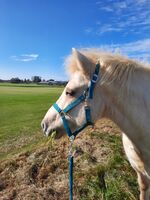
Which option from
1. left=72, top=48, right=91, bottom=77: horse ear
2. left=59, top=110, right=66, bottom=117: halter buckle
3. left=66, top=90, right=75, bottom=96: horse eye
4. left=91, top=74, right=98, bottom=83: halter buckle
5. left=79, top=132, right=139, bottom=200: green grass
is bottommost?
left=79, top=132, right=139, bottom=200: green grass

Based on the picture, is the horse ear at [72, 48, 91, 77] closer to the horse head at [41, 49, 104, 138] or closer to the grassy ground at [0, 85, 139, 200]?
the horse head at [41, 49, 104, 138]

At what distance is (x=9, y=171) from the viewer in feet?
15.6

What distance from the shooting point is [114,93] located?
259 centimetres

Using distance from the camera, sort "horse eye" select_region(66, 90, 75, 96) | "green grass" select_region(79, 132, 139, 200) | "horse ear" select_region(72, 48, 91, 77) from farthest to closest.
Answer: "green grass" select_region(79, 132, 139, 200) → "horse eye" select_region(66, 90, 75, 96) → "horse ear" select_region(72, 48, 91, 77)

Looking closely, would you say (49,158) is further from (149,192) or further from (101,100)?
(101,100)

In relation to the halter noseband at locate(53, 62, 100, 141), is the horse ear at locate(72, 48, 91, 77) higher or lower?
higher

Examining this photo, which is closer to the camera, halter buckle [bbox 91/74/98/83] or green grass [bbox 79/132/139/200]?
halter buckle [bbox 91/74/98/83]

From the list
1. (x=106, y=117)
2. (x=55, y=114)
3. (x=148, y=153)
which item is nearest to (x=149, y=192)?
(x=148, y=153)

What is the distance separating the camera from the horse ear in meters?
2.55

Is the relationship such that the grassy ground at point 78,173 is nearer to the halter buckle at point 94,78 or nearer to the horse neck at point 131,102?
the horse neck at point 131,102

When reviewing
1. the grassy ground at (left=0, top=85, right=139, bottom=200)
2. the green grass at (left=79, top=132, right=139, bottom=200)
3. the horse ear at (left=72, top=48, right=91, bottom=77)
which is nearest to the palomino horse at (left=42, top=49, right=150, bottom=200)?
the horse ear at (left=72, top=48, right=91, bottom=77)

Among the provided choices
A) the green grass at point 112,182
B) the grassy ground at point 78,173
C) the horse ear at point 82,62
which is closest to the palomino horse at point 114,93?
the horse ear at point 82,62

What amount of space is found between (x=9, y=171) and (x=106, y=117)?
2694 millimetres

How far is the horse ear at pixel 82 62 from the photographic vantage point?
2.55 meters
